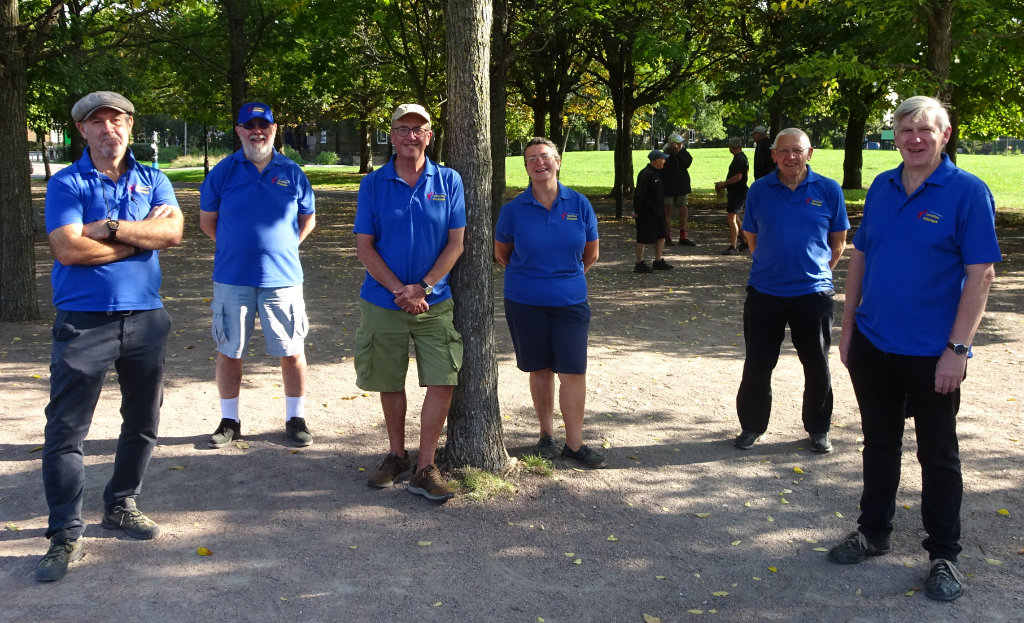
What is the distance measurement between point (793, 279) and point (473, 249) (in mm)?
2023

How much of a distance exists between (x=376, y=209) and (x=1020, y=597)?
11.5 feet

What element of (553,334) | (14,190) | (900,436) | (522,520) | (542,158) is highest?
(542,158)

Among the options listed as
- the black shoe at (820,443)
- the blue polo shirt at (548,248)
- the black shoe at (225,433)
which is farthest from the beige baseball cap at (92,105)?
the black shoe at (820,443)

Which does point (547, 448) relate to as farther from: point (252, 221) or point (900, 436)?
point (252, 221)

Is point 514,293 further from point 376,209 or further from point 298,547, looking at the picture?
point 298,547

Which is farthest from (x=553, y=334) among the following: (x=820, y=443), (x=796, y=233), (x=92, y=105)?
(x=92, y=105)

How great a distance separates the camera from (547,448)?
5.74 m

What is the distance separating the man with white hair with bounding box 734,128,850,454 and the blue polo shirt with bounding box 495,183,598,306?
120 cm

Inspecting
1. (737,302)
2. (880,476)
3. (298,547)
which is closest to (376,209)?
(298,547)

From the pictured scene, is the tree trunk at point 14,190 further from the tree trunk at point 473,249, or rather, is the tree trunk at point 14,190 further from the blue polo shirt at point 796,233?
the blue polo shirt at point 796,233

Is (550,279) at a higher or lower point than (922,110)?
lower

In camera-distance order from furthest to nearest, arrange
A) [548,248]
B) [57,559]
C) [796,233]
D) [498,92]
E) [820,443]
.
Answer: [498,92], [820,443], [796,233], [548,248], [57,559]

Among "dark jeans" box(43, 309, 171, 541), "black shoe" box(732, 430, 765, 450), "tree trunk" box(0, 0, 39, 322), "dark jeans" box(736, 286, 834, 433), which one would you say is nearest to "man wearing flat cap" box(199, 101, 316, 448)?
"dark jeans" box(43, 309, 171, 541)

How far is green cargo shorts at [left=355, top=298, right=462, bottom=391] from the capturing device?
16.2 ft
